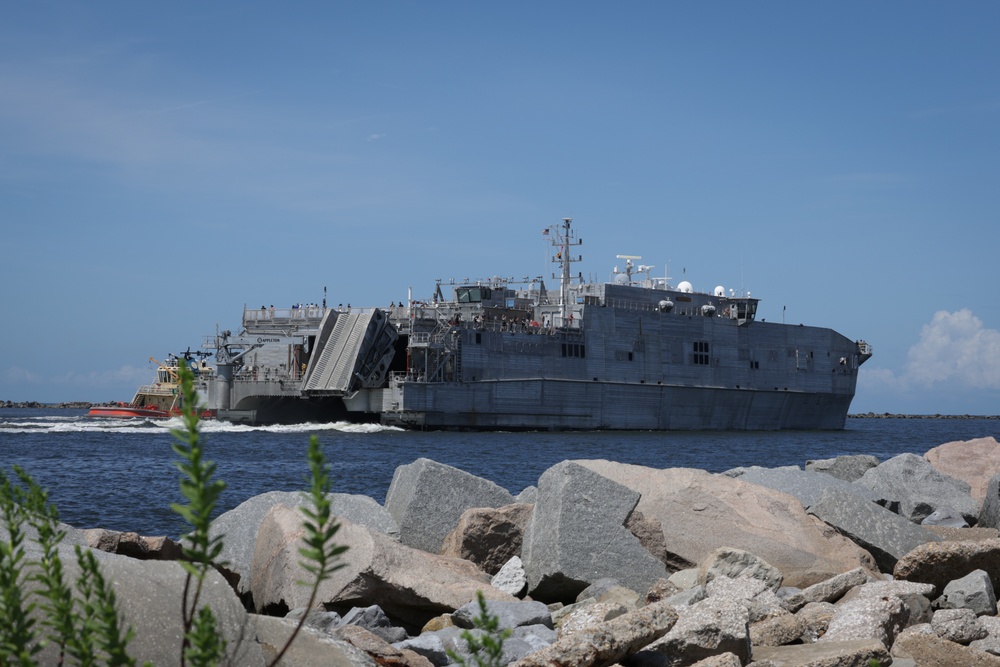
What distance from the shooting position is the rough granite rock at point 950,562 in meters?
10.3

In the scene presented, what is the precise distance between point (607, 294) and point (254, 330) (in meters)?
16.8

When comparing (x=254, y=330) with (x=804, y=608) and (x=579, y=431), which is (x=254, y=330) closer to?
(x=579, y=431)

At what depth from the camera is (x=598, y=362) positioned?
54656 mm

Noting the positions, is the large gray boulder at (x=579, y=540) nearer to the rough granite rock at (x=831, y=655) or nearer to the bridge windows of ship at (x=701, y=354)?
the rough granite rock at (x=831, y=655)

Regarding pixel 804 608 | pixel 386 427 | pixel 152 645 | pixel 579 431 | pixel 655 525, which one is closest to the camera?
pixel 152 645

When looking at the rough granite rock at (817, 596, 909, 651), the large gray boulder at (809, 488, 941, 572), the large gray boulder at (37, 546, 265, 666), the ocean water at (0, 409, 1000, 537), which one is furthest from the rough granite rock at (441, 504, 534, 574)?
the large gray boulder at (37, 546, 265, 666)

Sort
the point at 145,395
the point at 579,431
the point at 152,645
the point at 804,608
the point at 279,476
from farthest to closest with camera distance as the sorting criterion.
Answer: the point at 145,395 → the point at 579,431 → the point at 279,476 → the point at 804,608 → the point at 152,645

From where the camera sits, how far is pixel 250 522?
1115cm

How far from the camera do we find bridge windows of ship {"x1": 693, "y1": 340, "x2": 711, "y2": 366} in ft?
191

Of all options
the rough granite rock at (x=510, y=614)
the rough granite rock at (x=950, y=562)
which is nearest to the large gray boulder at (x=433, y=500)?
the rough granite rock at (x=510, y=614)

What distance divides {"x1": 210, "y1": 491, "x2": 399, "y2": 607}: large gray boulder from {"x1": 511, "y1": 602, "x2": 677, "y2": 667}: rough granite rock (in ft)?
11.0

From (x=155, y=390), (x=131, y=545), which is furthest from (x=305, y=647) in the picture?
(x=155, y=390)

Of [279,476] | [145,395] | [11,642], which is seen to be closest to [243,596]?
[11,642]

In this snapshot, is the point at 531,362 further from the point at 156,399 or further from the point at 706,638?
the point at 706,638
